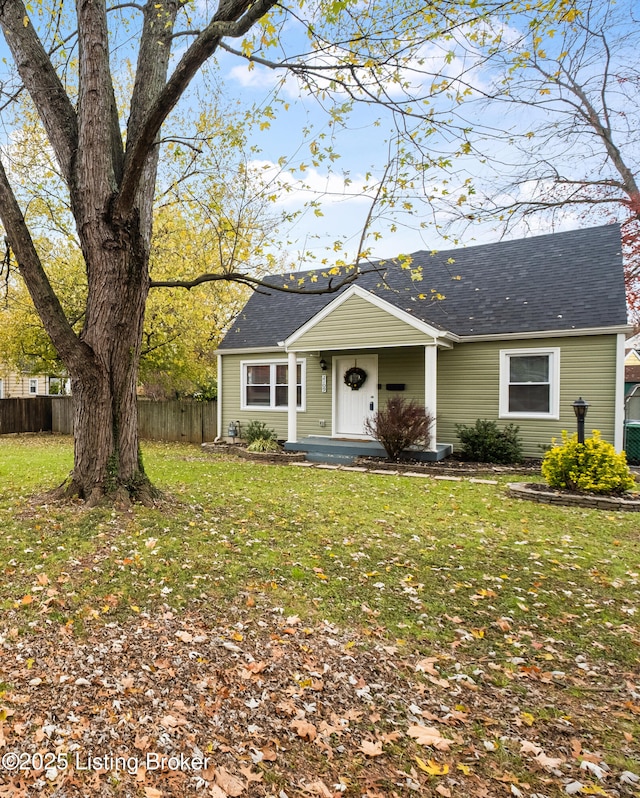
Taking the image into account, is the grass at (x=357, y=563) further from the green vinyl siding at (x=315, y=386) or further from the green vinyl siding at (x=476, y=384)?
the green vinyl siding at (x=315, y=386)

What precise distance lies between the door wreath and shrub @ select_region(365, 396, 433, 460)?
2113 mm

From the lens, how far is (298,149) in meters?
5.72

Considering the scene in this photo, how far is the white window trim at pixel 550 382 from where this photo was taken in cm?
1042

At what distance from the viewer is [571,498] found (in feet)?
23.3

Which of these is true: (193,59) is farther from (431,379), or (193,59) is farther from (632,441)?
(632,441)

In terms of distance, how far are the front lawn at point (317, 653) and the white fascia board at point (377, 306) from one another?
5652 millimetres

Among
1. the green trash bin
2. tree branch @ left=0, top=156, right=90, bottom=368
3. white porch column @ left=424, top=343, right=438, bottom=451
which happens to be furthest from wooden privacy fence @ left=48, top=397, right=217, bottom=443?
the green trash bin

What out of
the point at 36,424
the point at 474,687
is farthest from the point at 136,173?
the point at 36,424

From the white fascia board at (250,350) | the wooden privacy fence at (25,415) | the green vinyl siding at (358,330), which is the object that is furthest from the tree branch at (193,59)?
the wooden privacy fence at (25,415)

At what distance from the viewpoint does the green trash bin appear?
1068cm

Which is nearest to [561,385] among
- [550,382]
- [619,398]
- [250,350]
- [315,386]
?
[550,382]

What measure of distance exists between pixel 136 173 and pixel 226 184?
392 cm

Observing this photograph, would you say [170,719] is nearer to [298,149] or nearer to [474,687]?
[474,687]

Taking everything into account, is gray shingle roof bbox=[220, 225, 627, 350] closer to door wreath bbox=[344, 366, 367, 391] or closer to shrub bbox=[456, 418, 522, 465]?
door wreath bbox=[344, 366, 367, 391]
